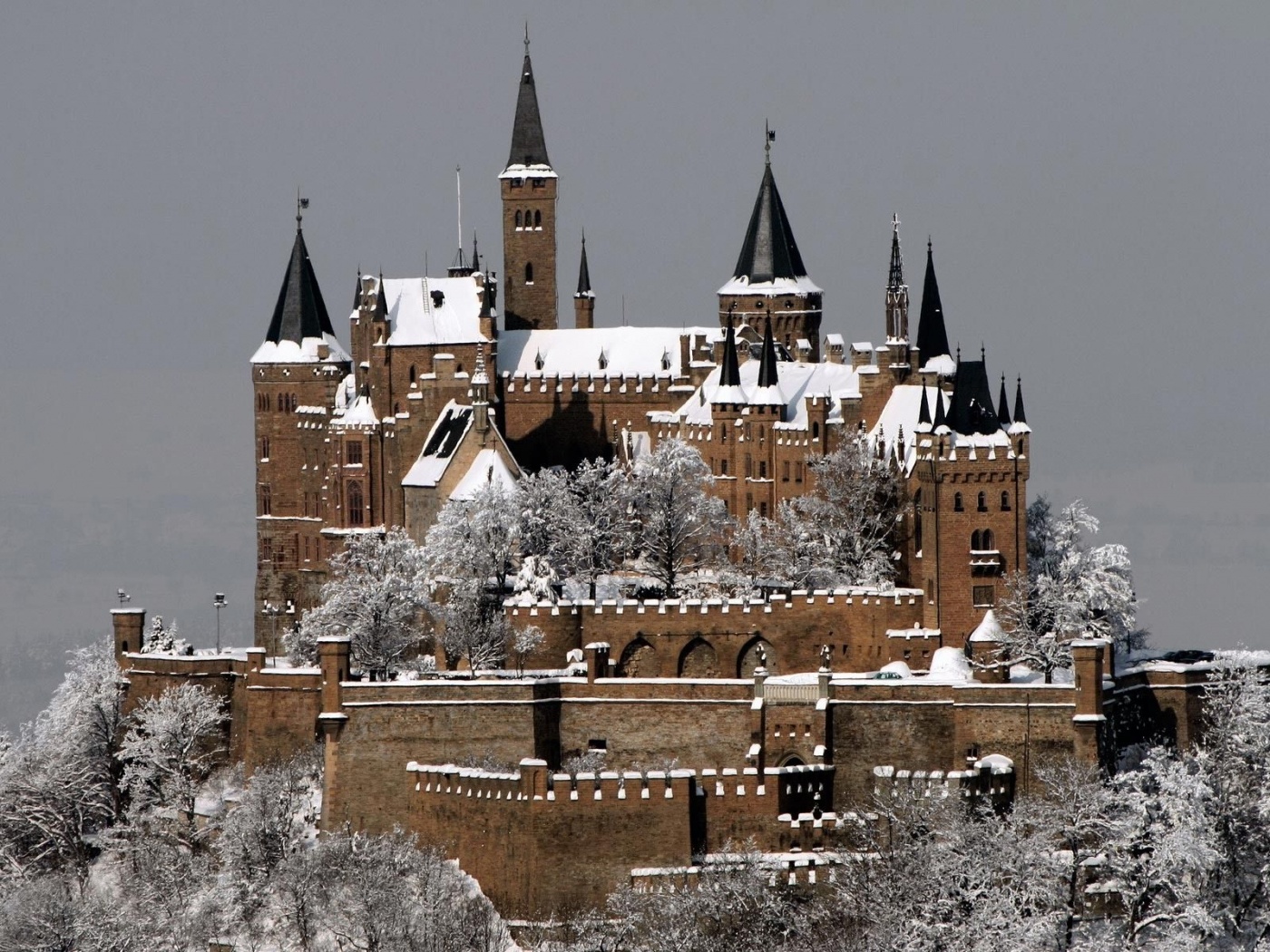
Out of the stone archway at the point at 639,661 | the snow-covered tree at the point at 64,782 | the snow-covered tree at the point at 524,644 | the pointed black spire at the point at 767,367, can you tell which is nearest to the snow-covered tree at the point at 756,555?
the pointed black spire at the point at 767,367

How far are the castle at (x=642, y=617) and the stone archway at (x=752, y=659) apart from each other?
0.30 ft

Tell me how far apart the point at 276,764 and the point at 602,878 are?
15.3 metres

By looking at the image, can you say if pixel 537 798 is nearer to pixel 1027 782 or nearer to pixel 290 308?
pixel 1027 782

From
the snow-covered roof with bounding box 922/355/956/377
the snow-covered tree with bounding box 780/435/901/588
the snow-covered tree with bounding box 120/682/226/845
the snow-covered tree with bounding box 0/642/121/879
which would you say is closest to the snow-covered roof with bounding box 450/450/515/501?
the snow-covered tree with bounding box 780/435/901/588

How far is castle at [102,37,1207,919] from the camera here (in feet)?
330

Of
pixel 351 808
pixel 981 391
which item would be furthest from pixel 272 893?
pixel 981 391

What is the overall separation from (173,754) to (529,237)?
43.2m

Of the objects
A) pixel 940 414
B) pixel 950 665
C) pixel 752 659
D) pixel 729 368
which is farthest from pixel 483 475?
pixel 950 665

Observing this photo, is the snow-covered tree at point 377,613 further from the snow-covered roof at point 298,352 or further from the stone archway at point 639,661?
the snow-covered roof at point 298,352

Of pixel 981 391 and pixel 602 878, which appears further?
pixel 981 391

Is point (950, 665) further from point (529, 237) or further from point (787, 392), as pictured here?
point (529, 237)

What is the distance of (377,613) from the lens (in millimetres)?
116562

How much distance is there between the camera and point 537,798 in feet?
325

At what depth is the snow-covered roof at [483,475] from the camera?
127 m
